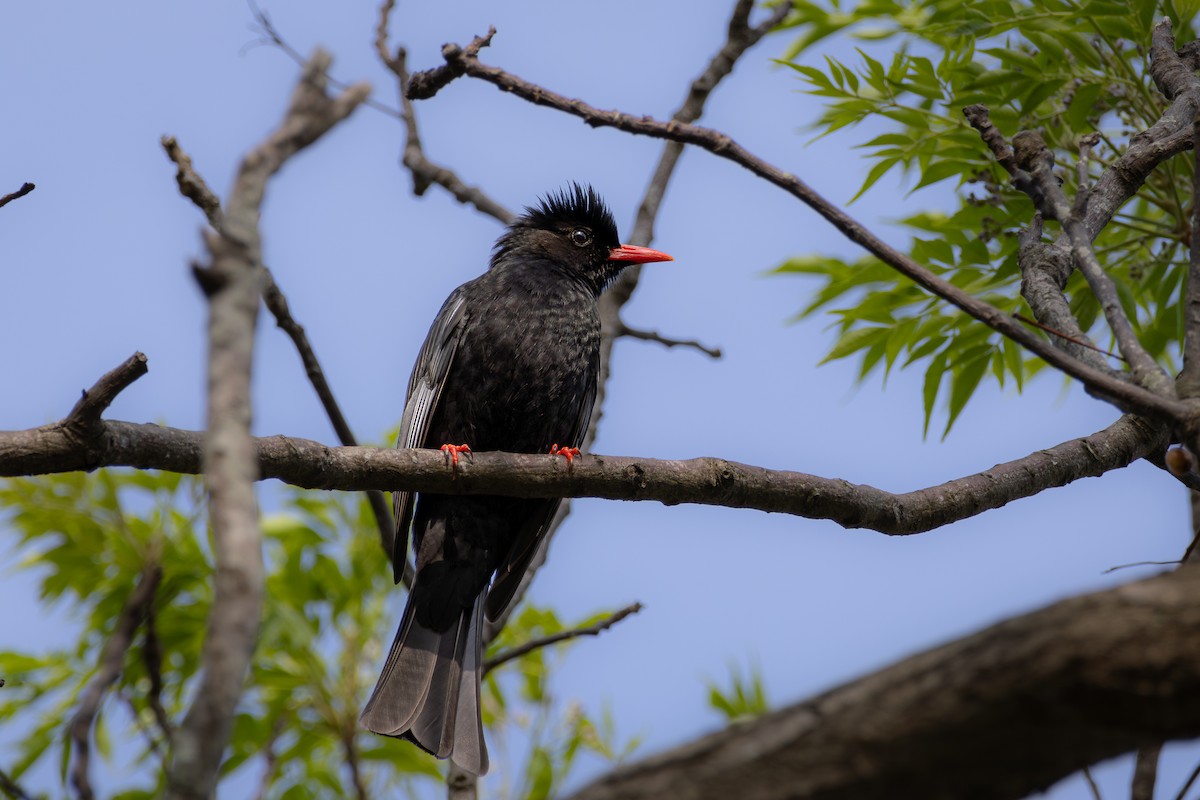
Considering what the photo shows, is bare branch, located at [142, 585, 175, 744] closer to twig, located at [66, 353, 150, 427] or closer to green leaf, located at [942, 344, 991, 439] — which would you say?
twig, located at [66, 353, 150, 427]

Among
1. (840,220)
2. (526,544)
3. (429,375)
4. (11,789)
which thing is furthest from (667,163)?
(11,789)

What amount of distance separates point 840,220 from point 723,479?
1.02 m

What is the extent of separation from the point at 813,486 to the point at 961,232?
139 cm

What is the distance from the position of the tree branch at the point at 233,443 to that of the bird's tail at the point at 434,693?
3043 millimetres

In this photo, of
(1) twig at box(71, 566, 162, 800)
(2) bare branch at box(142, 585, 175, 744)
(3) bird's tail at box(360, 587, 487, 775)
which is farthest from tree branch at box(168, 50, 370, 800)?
(3) bird's tail at box(360, 587, 487, 775)

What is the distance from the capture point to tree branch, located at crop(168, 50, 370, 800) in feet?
4.05

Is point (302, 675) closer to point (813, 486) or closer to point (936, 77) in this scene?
point (813, 486)

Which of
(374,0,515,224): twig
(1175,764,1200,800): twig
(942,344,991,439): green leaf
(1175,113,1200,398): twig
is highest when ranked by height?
(374,0,515,224): twig

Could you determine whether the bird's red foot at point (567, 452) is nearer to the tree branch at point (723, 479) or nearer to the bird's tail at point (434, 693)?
the tree branch at point (723, 479)

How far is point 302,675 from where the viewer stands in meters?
5.42

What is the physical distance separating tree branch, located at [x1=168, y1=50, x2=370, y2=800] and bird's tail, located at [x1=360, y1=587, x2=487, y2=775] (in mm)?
3043

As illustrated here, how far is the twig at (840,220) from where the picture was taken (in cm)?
228

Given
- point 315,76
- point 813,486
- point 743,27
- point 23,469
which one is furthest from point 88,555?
point 315,76

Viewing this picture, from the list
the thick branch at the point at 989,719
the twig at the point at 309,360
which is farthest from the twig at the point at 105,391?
the thick branch at the point at 989,719
